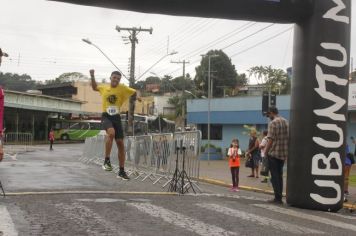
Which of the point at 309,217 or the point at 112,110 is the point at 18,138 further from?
the point at 309,217

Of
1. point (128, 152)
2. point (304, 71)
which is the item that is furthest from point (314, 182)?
point (128, 152)

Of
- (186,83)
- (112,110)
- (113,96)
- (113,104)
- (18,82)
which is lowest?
(112,110)

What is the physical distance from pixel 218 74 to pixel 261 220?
7904 cm

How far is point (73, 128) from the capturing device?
67.9 metres

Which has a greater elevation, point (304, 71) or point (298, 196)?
point (304, 71)

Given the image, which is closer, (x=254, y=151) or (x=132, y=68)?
(x=254, y=151)

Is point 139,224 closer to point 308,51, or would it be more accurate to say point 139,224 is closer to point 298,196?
point 298,196

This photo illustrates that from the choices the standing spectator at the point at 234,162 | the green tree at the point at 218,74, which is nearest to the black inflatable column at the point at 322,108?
the standing spectator at the point at 234,162

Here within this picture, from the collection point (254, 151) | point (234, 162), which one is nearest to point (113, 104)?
point (234, 162)

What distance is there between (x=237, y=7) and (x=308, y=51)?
5.02 feet

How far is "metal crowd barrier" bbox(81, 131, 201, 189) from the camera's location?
1366 cm

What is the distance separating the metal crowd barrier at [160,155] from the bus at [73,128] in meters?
47.9

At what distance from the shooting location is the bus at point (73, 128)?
6750 centimetres

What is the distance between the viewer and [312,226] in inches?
307
